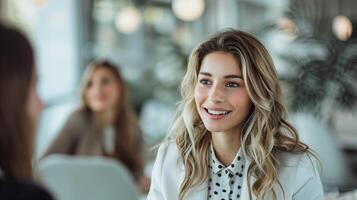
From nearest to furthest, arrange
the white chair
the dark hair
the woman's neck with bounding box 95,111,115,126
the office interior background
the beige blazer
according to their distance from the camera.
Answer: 1. the dark hair
2. the white chair
3. the beige blazer
4. the woman's neck with bounding box 95,111,115,126
5. the office interior background

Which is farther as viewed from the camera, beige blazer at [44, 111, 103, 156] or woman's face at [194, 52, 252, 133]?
beige blazer at [44, 111, 103, 156]

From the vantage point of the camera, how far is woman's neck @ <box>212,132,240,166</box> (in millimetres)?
1438

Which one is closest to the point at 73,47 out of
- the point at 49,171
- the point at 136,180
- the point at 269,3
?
the point at 269,3

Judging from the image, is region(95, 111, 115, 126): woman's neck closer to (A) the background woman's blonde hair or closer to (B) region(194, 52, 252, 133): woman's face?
(A) the background woman's blonde hair

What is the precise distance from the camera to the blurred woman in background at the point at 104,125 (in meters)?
3.30

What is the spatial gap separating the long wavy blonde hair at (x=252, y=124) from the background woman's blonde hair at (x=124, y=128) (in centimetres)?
182

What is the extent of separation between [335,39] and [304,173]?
3.59 metres

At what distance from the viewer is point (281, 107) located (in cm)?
146

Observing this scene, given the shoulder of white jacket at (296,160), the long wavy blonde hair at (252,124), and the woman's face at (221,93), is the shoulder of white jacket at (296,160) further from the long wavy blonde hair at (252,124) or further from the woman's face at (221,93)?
the woman's face at (221,93)

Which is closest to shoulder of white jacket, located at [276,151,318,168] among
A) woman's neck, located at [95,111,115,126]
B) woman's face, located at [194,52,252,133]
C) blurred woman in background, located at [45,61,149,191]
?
woman's face, located at [194,52,252,133]

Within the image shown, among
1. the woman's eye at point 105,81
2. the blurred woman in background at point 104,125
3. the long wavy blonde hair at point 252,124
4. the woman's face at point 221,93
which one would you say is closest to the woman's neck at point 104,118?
the blurred woman in background at point 104,125

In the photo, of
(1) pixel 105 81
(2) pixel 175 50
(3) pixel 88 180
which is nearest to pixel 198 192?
(3) pixel 88 180

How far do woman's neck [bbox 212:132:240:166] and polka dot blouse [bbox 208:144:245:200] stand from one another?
2 cm

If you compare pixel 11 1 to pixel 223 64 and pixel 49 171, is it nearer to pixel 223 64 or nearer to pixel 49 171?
pixel 49 171
